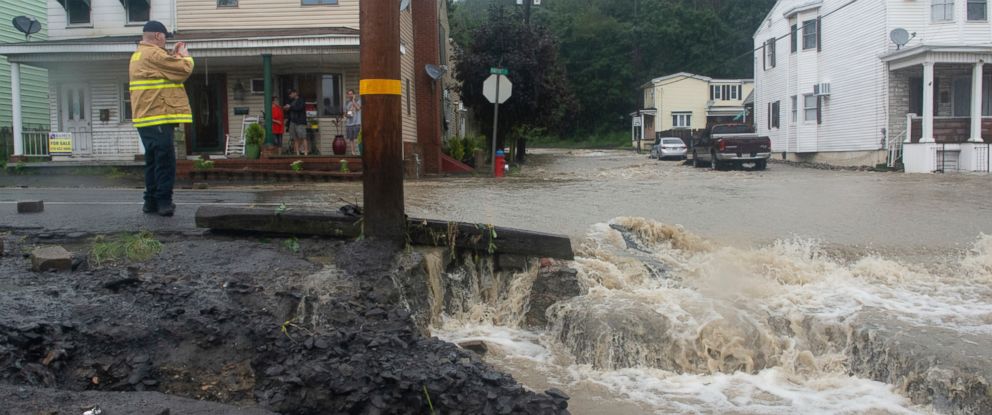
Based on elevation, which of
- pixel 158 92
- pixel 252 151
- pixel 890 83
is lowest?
pixel 252 151

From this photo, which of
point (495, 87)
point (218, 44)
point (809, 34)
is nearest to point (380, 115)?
point (218, 44)

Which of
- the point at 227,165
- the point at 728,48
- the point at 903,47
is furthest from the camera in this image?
the point at 728,48

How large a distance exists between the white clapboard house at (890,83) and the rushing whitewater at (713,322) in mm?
19501

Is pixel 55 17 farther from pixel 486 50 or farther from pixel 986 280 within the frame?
pixel 986 280

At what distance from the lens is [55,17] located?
2208 cm

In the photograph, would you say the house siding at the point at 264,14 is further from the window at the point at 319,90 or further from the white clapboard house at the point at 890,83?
the white clapboard house at the point at 890,83

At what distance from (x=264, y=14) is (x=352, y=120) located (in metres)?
4.01

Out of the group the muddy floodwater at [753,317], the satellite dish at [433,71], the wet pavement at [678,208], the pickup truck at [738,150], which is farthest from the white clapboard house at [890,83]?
the muddy floodwater at [753,317]

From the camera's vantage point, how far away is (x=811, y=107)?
33344 millimetres

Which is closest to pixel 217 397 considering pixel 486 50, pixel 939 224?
pixel 939 224

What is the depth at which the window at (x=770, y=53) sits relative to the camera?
37344 millimetres

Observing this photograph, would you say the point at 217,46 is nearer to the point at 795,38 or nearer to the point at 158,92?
the point at 158,92

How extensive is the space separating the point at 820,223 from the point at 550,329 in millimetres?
5698

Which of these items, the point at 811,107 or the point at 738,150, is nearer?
the point at 738,150
